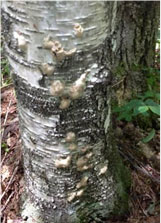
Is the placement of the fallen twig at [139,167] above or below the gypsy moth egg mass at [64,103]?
below

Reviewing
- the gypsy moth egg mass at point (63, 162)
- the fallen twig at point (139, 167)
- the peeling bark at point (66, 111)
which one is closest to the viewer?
the peeling bark at point (66, 111)

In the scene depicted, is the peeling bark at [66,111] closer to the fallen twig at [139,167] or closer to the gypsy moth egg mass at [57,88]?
the gypsy moth egg mass at [57,88]

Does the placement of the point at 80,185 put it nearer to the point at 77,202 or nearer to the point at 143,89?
the point at 77,202

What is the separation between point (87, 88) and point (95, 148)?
0.91 feet

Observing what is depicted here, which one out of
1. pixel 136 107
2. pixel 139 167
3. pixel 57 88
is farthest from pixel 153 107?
pixel 57 88

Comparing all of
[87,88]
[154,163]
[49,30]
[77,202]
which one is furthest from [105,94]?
[154,163]

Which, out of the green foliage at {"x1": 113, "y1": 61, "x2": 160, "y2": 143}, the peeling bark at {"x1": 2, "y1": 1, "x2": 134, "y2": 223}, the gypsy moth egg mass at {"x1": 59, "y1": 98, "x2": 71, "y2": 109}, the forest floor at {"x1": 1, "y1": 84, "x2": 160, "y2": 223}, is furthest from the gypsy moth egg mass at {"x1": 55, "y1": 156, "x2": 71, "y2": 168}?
the green foliage at {"x1": 113, "y1": 61, "x2": 160, "y2": 143}

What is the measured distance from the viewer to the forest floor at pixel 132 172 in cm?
169

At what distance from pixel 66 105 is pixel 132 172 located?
73 cm

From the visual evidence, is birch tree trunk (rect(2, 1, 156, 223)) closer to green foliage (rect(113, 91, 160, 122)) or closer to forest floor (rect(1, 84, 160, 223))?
forest floor (rect(1, 84, 160, 223))

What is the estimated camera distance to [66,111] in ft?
4.10

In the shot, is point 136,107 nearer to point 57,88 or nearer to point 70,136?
point 70,136

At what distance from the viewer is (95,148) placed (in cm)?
140

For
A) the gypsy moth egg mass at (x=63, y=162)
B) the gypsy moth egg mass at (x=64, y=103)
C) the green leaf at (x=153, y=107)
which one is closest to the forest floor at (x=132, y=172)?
the green leaf at (x=153, y=107)
